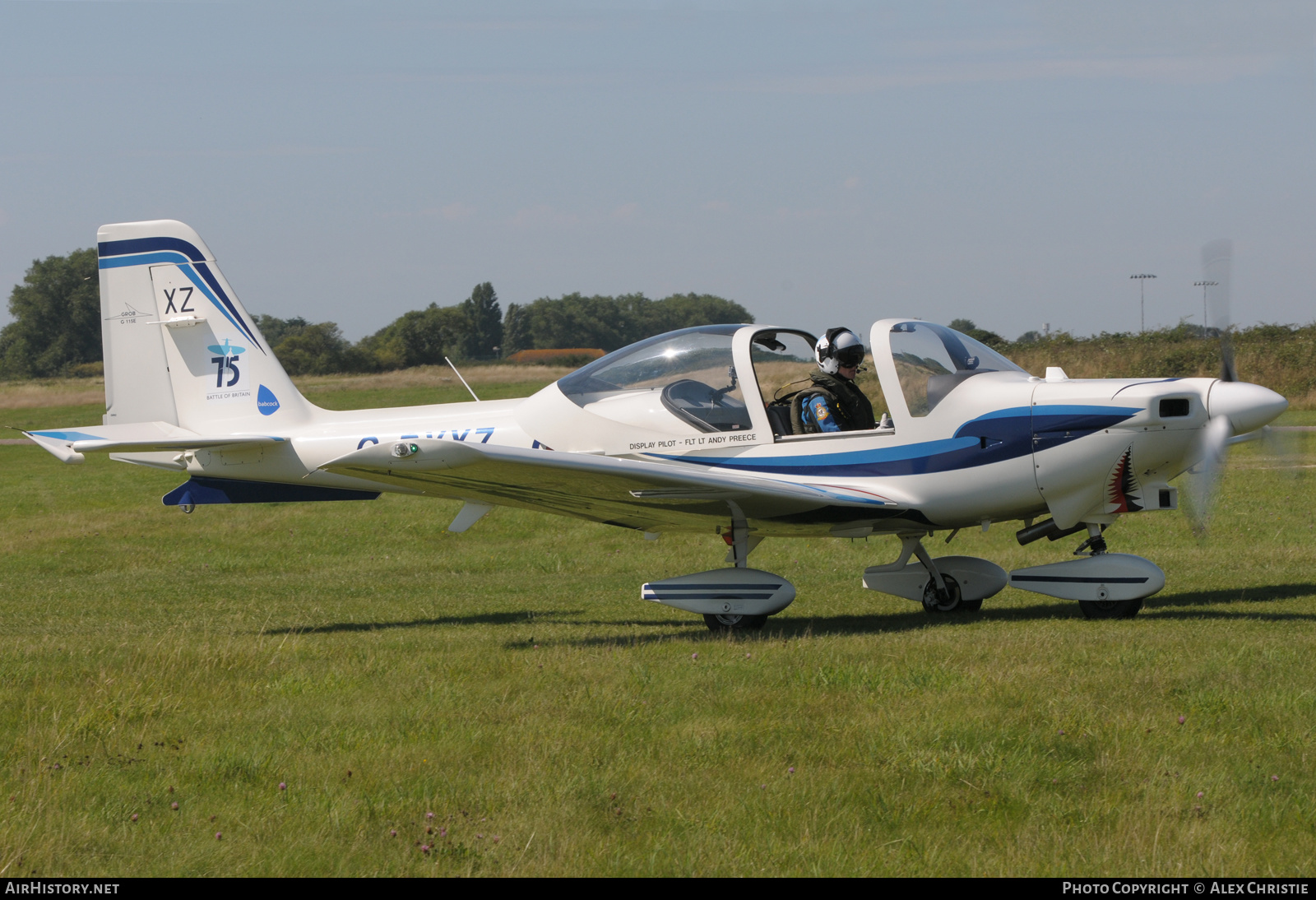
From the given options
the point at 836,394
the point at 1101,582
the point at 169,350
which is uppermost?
the point at 169,350

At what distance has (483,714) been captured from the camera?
625 cm

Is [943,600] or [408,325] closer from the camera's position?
[943,600]

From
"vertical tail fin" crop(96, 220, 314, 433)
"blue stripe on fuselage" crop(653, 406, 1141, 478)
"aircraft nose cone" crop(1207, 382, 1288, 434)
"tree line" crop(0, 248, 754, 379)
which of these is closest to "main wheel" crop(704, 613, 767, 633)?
"blue stripe on fuselage" crop(653, 406, 1141, 478)

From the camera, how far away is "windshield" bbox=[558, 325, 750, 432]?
983 centimetres

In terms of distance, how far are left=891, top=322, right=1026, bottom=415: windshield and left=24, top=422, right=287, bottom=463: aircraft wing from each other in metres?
5.87

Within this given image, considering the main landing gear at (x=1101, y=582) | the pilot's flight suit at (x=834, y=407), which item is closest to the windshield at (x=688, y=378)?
the pilot's flight suit at (x=834, y=407)

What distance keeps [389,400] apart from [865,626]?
41.0 m

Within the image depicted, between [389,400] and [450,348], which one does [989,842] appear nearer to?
[389,400]

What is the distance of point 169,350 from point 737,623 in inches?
256

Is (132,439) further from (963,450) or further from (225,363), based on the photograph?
(963,450)

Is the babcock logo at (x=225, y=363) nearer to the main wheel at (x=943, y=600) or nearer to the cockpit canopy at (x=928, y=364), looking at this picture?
the cockpit canopy at (x=928, y=364)

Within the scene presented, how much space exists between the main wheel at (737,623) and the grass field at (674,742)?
1.37ft

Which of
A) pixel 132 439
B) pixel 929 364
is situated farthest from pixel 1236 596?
pixel 132 439

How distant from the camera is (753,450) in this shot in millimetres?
9742
